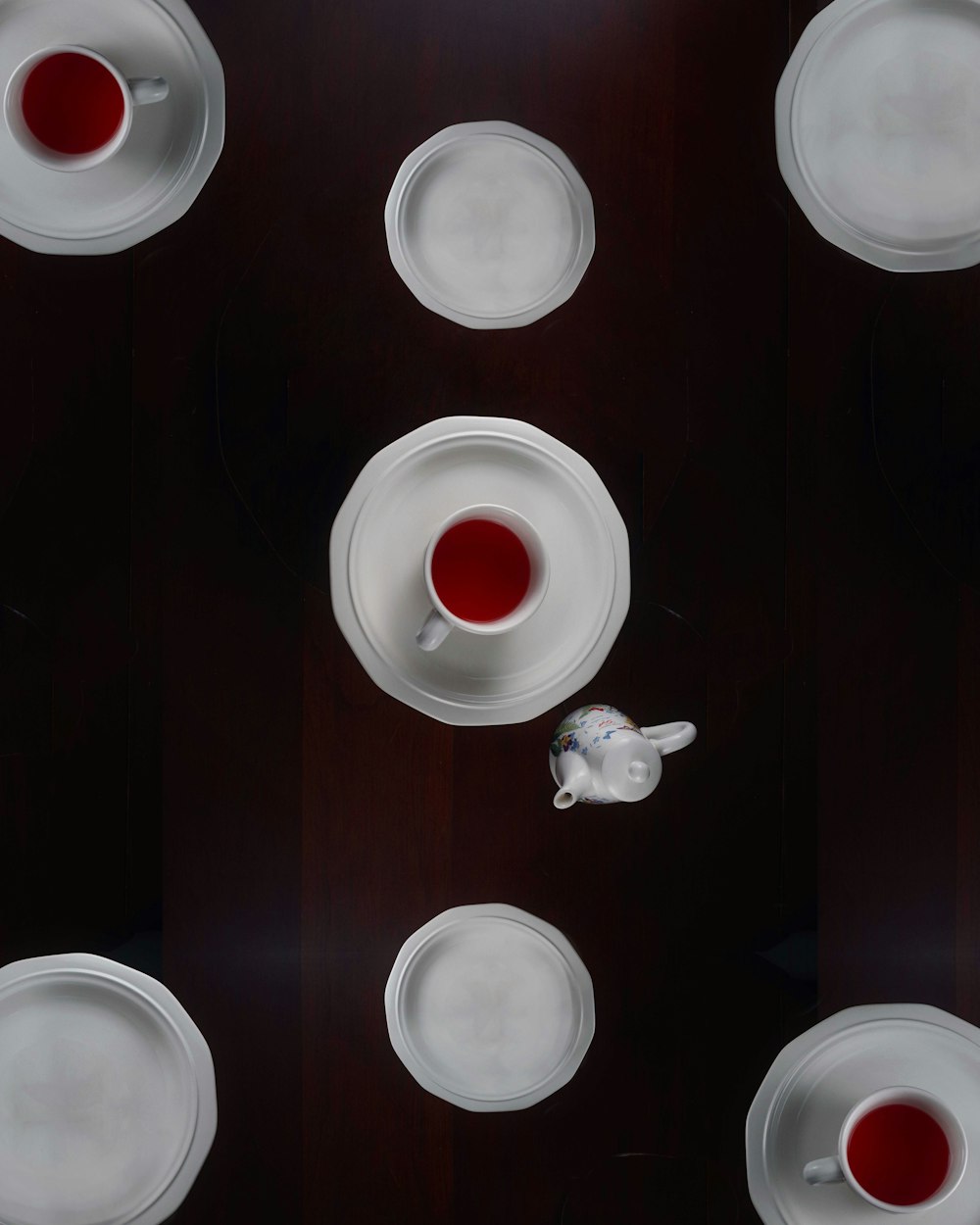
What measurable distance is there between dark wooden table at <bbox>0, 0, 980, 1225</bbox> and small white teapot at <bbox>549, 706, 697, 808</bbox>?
0.08m

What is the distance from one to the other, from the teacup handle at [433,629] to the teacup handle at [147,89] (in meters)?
0.43

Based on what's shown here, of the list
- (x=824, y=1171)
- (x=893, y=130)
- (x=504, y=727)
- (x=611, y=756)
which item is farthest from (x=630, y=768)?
(x=893, y=130)

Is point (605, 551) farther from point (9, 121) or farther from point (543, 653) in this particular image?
point (9, 121)

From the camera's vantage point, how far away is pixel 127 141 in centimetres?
67

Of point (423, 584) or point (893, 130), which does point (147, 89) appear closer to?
point (423, 584)

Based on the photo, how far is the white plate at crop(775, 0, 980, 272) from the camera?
70 centimetres

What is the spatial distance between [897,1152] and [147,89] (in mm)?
963

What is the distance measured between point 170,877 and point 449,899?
0.82 feet

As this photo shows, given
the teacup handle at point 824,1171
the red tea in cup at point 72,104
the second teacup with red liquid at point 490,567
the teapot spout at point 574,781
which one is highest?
the red tea in cup at point 72,104

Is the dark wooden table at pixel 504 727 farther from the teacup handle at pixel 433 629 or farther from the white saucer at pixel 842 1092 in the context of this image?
the teacup handle at pixel 433 629

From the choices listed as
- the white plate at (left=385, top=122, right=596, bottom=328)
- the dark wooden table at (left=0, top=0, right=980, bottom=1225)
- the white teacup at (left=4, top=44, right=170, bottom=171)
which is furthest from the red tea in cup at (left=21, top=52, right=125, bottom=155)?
the white plate at (left=385, top=122, right=596, bottom=328)

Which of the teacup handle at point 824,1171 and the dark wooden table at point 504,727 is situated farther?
the dark wooden table at point 504,727

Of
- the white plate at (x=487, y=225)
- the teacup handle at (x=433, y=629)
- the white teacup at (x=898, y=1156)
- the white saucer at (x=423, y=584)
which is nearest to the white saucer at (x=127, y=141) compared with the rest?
the white plate at (x=487, y=225)

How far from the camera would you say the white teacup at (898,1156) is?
646 mm
